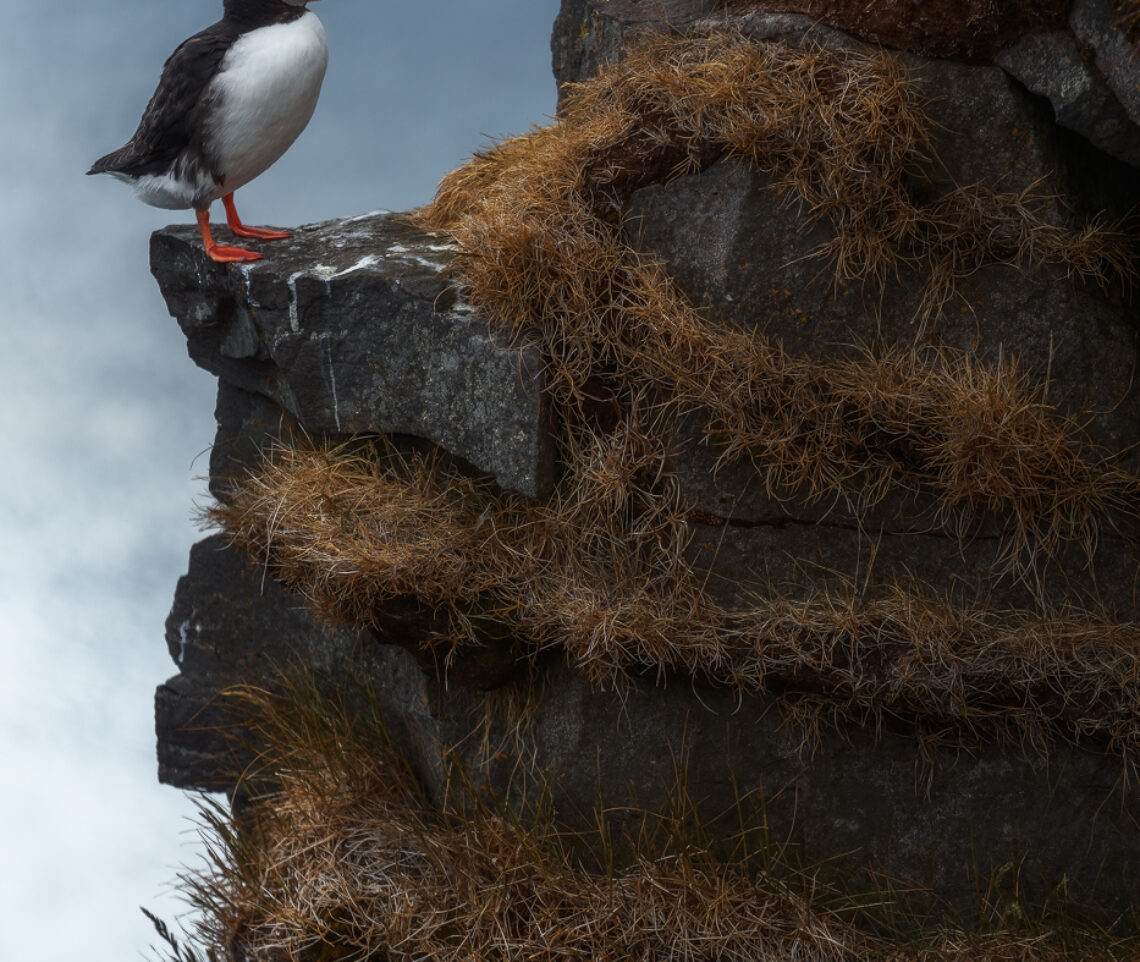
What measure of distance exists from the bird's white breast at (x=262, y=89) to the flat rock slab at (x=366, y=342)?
1.28 ft

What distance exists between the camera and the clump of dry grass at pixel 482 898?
3.59m

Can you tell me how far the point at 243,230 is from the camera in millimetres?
4637

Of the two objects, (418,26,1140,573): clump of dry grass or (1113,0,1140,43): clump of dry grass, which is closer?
(1113,0,1140,43): clump of dry grass

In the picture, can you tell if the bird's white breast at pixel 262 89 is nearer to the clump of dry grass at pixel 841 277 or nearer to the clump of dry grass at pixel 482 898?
the clump of dry grass at pixel 841 277

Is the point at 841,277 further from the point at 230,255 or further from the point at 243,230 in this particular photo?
the point at 243,230

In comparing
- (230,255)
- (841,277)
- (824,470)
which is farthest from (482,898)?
(230,255)

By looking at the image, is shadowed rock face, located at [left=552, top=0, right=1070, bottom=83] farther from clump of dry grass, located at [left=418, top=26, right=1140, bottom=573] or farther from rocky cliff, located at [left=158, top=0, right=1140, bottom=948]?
clump of dry grass, located at [left=418, top=26, right=1140, bottom=573]

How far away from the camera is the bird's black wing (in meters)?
4.18

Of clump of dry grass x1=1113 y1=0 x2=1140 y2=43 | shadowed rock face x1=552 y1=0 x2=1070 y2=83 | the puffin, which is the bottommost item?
clump of dry grass x1=1113 y1=0 x2=1140 y2=43

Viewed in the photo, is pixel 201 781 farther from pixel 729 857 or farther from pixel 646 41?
pixel 646 41

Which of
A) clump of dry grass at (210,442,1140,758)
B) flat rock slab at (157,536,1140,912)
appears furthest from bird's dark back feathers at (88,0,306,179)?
flat rock slab at (157,536,1140,912)

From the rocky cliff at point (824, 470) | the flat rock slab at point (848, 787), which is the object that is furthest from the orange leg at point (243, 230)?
the flat rock slab at point (848, 787)

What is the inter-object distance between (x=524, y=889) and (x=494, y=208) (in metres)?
2.16

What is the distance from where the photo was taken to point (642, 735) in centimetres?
378
